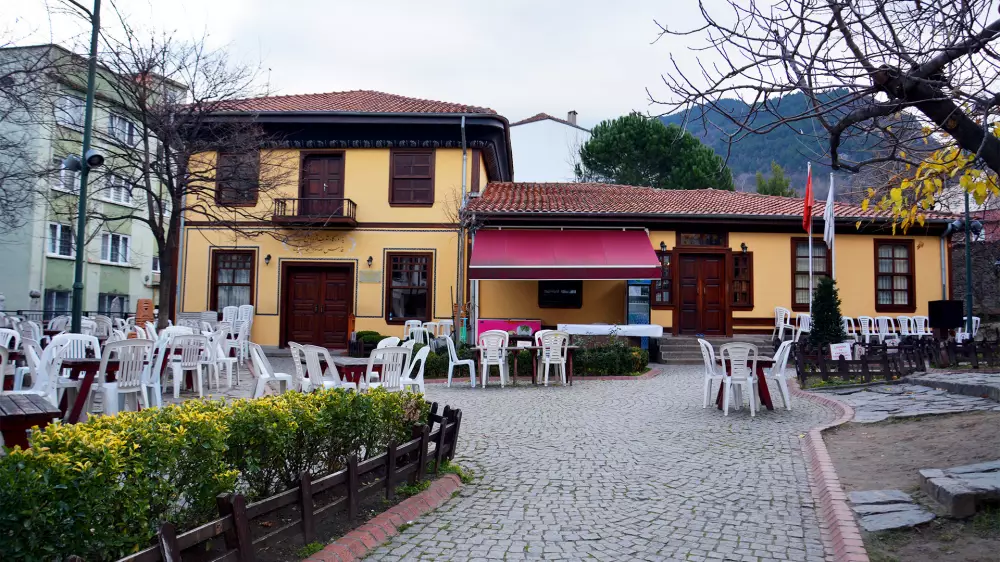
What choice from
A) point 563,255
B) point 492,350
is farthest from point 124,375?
point 563,255

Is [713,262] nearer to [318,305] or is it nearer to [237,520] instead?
[318,305]

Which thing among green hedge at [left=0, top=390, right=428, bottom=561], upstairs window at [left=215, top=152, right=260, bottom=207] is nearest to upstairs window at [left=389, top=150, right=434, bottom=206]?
upstairs window at [left=215, top=152, right=260, bottom=207]

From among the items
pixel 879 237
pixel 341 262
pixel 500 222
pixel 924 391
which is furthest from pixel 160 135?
pixel 879 237

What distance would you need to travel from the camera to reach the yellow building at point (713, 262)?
17.7 m

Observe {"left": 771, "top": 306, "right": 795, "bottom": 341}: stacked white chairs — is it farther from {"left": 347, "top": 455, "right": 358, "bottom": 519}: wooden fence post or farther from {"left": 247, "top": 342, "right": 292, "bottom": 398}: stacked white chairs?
{"left": 347, "top": 455, "right": 358, "bottom": 519}: wooden fence post

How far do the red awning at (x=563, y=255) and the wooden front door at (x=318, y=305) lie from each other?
4.13 metres

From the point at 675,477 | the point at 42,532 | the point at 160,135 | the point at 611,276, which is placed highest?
the point at 160,135

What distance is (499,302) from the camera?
18.4 meters

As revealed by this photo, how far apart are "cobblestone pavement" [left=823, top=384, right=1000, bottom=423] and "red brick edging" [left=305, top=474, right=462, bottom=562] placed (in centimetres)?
524

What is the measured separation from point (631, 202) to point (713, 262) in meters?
2.72

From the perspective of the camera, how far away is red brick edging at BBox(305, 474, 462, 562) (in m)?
3.77

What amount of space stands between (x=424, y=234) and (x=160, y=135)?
270 inches

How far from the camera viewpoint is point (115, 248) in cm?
2716

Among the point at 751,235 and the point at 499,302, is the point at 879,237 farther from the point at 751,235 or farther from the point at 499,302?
the point at 499,302
